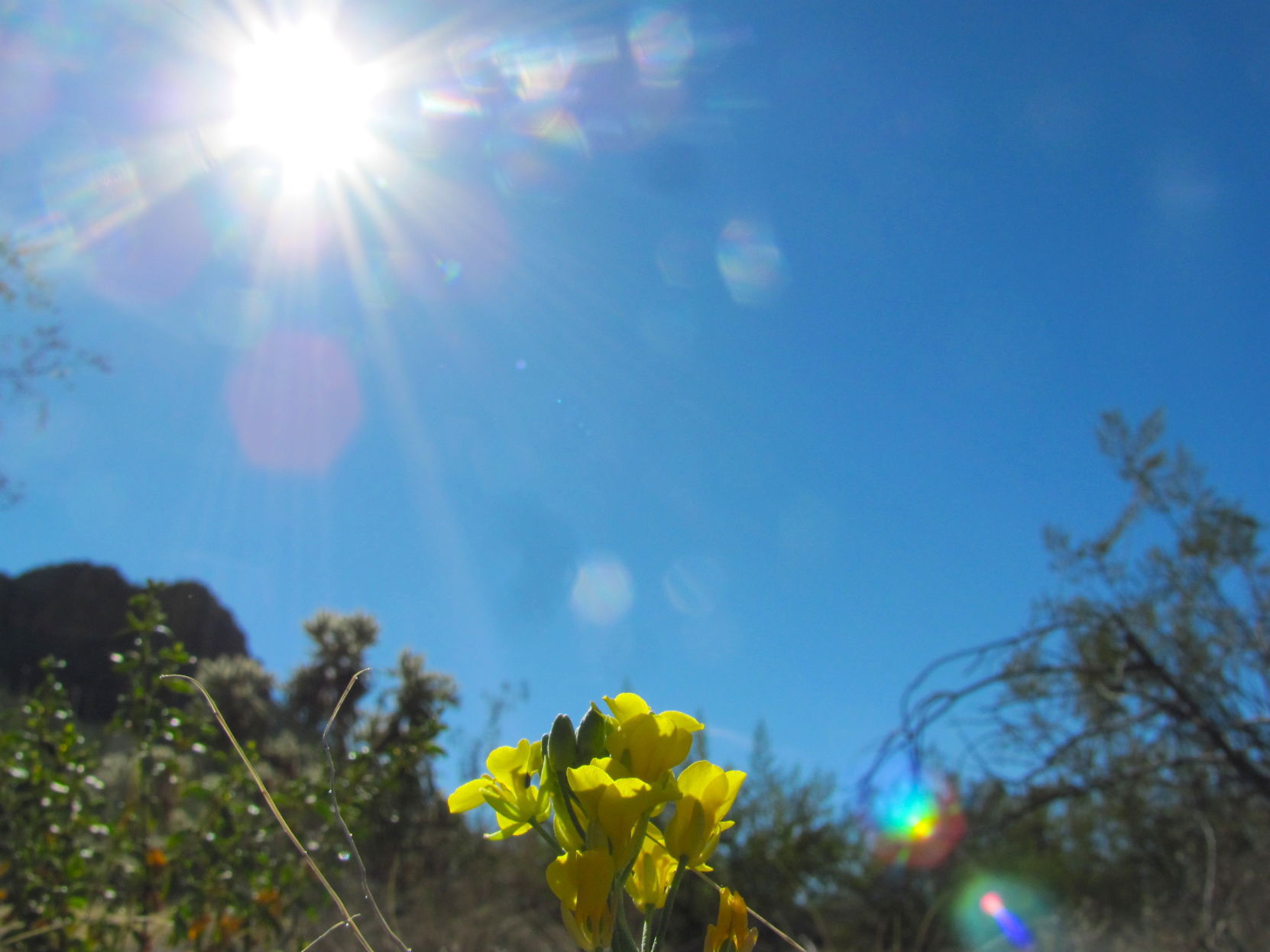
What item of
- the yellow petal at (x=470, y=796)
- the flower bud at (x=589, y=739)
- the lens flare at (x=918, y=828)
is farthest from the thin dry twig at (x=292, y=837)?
the lens flare at (x=918, y=828)

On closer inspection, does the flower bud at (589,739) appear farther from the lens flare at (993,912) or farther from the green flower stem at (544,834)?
the lens flare at (993,912)

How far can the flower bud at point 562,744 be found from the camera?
2.77 ft

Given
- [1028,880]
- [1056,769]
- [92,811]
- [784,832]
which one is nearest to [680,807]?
[92,811]

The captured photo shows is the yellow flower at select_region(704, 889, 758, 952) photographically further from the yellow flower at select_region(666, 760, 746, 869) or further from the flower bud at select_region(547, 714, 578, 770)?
the flower bud at select_region(547, 714, 578, 770)

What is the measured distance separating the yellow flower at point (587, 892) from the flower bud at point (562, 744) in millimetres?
92

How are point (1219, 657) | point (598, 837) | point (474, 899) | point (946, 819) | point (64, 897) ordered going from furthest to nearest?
point (1219, 657) → point (474, 899) → point (946, 819) → point (64, 897) → point (598, 837)

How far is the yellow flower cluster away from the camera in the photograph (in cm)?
83

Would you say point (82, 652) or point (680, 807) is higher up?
point (82, 652)

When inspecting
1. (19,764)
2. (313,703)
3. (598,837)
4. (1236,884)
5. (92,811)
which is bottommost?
(1236,884)

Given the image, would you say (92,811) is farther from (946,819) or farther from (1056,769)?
(1056,769)

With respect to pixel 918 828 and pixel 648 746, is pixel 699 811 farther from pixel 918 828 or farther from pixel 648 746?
pixel 918 828

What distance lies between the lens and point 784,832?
5.86m

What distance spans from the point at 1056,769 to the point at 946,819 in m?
0.70

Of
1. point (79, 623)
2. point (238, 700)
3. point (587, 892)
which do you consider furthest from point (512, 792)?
point (79, 623)
